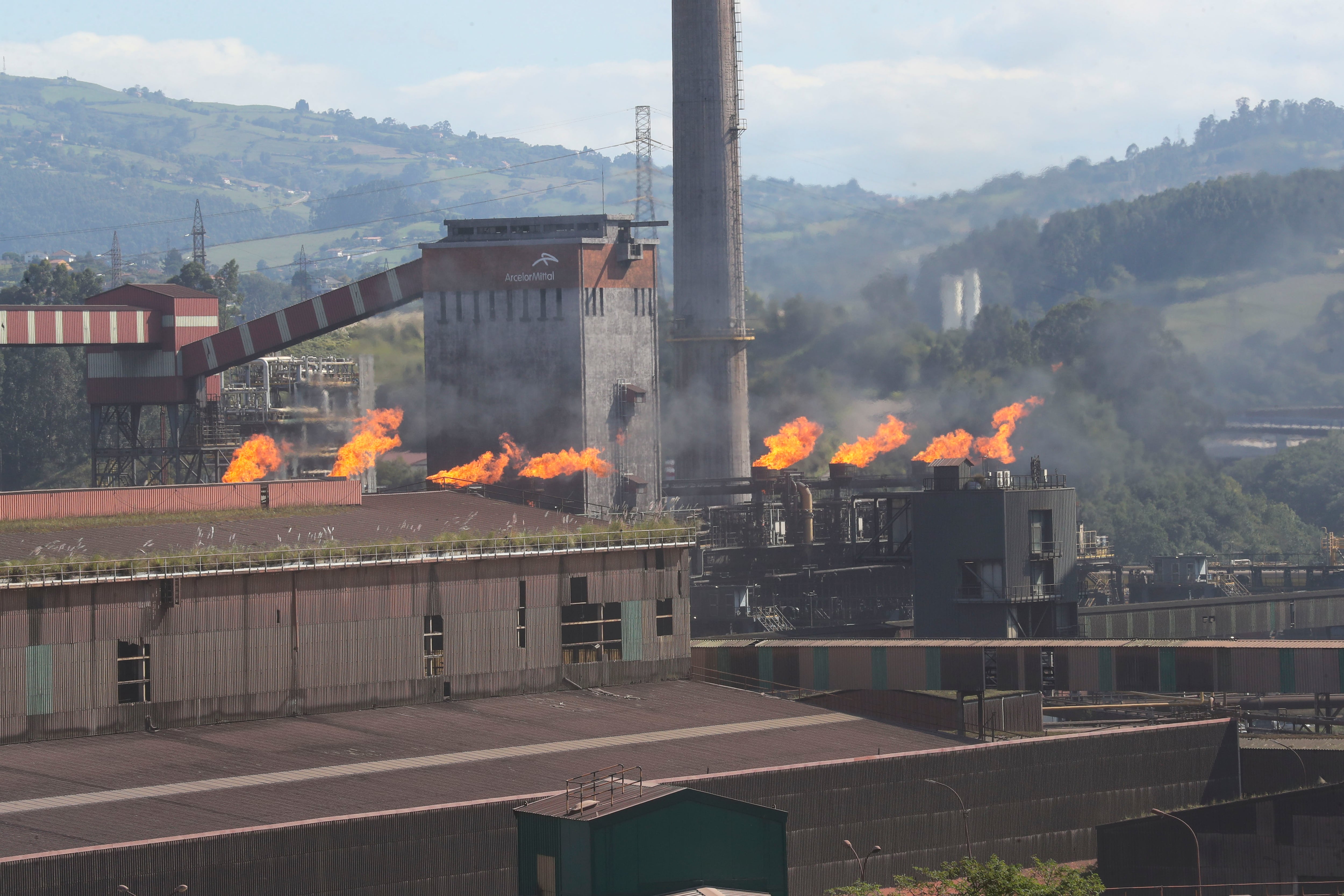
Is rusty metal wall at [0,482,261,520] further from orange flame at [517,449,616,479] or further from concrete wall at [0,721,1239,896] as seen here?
orange flame at [517,449,616,479]

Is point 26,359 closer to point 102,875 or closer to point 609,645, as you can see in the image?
point 609,645

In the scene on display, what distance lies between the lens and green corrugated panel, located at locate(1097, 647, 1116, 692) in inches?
2484

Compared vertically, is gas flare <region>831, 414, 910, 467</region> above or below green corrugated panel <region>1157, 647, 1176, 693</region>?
above

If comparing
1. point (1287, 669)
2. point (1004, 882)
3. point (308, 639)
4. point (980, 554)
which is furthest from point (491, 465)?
point (1004, 882)

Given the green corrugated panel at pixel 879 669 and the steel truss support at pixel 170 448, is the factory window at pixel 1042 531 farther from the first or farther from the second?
the steel truss support at pixel 170 448

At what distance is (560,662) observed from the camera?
6438cm

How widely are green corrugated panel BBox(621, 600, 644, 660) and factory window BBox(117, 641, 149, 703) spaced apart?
1912cm

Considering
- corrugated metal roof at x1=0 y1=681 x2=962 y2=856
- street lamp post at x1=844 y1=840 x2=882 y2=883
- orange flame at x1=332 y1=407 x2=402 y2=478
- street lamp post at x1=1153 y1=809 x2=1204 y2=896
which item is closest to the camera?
corrugated metal roof at x1=0 y1=681 x2=962 y2=856

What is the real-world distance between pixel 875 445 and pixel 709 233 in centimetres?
2663

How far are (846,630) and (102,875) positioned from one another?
5700cm

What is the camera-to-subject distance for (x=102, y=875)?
40.0 meters

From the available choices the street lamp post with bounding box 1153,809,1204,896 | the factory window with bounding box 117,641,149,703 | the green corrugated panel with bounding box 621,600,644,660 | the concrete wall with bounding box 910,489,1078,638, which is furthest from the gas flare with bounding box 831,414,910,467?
the factory window with bounding box 117,641,149,703

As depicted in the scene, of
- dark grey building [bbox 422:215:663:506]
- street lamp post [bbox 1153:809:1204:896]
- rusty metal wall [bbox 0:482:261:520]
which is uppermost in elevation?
dark grey building [bbox 422:215:663:506]

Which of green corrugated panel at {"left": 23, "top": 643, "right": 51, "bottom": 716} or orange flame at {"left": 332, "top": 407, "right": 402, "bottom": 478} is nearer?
green corrugated panel at {"left": 23, "top": 643, "right": 51, "bottom": 716}
